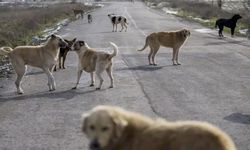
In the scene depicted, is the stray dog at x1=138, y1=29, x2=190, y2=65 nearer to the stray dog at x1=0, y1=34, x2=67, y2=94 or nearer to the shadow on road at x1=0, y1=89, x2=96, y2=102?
the stray dog at x1=0, y1=34, x2=67, y2=94

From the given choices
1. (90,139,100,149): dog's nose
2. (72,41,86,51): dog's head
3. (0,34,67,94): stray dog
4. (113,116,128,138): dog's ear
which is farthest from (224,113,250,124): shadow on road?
(72,41,86,51): dog's head

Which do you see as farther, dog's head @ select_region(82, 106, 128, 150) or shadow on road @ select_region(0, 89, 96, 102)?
shadow on road @ select_region(0, 89, 96, 102)

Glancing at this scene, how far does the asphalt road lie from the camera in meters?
8.86

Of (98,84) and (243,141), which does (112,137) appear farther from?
(98,84)

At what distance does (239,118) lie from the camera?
9.86m

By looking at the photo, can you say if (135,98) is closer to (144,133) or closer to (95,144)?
(144,133)

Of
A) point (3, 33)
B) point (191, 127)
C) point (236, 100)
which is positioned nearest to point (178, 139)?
point (191, 127)

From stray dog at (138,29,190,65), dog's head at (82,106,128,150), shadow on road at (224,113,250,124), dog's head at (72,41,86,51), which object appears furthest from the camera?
stray dog at (138,29,190,65)

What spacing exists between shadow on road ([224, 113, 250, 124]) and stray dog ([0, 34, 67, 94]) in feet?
16.6

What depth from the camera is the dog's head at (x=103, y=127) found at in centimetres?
517

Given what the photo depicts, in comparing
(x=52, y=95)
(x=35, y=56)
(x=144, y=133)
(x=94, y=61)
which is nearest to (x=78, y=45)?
(x=94, y=61)

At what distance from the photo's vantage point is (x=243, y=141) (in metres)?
8.26

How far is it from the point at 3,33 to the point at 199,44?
982 cm

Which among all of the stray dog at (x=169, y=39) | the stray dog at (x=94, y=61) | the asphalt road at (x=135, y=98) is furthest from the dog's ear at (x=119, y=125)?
the stray dog at (x=169, y=39)
